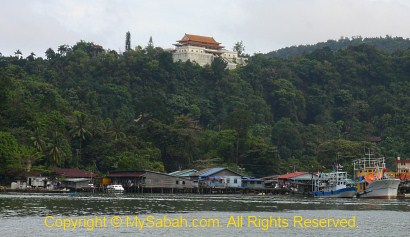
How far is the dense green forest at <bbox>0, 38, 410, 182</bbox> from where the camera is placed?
106 m

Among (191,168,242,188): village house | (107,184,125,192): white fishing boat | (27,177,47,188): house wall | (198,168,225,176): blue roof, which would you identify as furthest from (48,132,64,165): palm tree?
(198,168,225,176): blue roof

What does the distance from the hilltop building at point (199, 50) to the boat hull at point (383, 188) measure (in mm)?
97034

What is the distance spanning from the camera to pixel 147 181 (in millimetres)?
96562

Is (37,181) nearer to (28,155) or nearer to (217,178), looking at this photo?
(28,155)

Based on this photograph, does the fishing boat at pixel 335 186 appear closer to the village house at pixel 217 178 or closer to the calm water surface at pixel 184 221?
the village house at pixel 217 178

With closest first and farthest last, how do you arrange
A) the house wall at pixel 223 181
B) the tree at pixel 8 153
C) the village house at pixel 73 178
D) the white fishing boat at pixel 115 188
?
1. the tree at pixel 8 153
2. the white fishing boat at pixel 115 188
3. the village house at pixel 73 178
4. the house wall at pixel 223 181

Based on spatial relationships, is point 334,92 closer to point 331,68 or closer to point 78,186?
point 331,68

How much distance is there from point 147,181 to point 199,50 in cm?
9013

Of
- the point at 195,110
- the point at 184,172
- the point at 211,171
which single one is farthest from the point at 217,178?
the point at 195,110

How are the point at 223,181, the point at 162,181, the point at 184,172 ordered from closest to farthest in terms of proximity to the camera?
the point at 162,181 < the point at 223,181 < the point at 184,172

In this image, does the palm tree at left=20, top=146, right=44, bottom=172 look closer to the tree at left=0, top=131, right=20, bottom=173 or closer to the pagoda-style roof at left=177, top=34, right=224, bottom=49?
the tree at left=0, top=131, right=20, bottom=173

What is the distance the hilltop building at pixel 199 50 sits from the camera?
7077 inches

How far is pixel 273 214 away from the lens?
53281 millimetres

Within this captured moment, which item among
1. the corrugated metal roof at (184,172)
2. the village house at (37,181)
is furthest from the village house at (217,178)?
the village house at (37,181)
